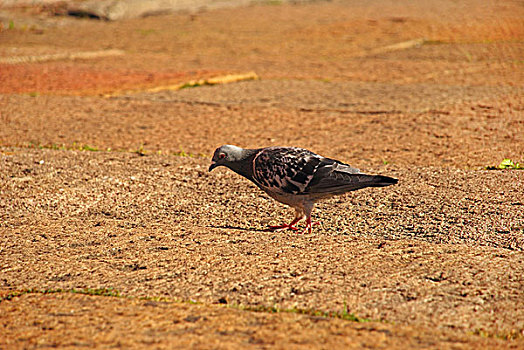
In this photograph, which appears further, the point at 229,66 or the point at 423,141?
the point at 229,66

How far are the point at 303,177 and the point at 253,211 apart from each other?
822 millimetres

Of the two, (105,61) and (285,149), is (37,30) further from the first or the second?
(285,149)

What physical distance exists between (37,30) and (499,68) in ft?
33.6

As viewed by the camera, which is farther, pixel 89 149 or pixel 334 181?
pixel 89 149

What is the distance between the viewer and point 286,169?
419 cm

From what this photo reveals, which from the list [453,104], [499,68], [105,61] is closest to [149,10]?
[105,61]

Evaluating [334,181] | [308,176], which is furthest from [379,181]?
[308,176]

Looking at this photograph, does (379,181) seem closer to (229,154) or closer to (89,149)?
(229,154)

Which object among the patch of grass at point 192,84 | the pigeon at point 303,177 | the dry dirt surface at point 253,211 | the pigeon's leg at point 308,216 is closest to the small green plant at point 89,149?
the dry dirt surface at point 253,211

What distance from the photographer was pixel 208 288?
3.41 metres

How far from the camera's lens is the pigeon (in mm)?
4145

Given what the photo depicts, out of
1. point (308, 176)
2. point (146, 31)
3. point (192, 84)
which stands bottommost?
point (192, 84)

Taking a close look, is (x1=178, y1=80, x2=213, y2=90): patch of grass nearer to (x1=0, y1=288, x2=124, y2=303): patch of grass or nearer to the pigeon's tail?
the pigeon's tail

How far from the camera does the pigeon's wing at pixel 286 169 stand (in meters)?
4.18
